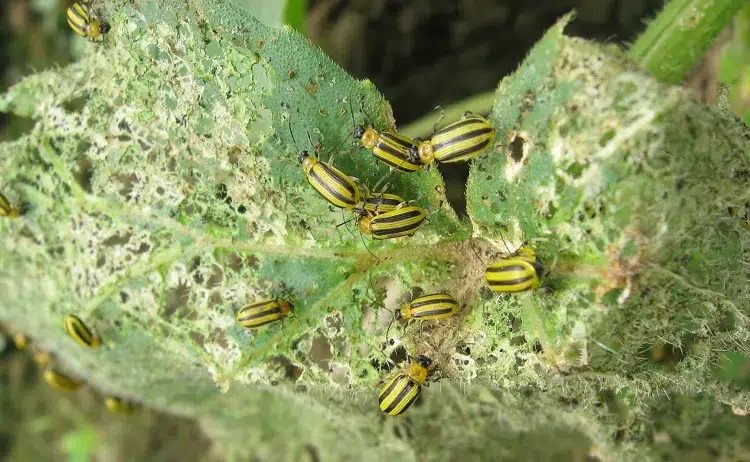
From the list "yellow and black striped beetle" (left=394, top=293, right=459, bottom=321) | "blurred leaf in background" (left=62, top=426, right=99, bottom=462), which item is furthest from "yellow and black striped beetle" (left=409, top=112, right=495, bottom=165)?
"blurred leaf in background" (left=62, top=426, right=99, bottom=462)

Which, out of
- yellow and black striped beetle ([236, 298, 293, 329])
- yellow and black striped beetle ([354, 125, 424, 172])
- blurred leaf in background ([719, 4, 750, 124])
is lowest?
yellow and black striped beetle ([236, 298, 293, 329])

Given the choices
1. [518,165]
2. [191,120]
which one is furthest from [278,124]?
[518,165]

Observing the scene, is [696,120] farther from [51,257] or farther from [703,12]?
[51,257]

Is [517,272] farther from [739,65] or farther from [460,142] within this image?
[739,65]

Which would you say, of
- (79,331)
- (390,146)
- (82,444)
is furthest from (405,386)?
(82,444)

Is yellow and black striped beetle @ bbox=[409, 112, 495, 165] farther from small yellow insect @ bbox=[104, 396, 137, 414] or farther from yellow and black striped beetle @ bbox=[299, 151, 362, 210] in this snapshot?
small yellow insect @ bbox=[104, 396, 137, 414]

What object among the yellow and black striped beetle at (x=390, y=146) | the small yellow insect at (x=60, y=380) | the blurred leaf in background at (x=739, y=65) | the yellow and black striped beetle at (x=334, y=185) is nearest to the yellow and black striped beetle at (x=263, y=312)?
the yellow and black striped beetle at (x=334, y=185)
